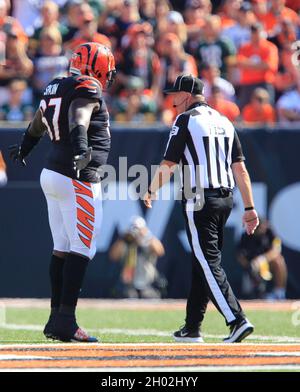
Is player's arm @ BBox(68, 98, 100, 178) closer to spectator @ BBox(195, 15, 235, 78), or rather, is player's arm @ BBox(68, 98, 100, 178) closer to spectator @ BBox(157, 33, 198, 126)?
spectator @ BBox(157, 33, 198, 126)

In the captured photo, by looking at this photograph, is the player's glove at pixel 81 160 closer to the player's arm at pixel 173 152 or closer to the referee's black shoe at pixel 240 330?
the player's arm at pixel 173 152

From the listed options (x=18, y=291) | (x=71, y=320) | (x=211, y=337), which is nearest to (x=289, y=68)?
(x=18, y=291)

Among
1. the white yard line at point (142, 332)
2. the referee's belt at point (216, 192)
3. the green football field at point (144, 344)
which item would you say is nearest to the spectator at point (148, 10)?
the green football field at point (144, 344)

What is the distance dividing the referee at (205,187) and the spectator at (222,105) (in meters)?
5.46

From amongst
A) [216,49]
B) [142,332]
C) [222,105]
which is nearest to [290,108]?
[222,105]

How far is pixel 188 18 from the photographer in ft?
46.8

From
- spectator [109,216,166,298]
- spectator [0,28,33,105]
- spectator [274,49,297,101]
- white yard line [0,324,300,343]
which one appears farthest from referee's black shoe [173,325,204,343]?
spectator [274,49,297,101]

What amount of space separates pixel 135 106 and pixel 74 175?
238 inches

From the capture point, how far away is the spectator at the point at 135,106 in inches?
496

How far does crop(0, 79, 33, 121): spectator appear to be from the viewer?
41.0 ft

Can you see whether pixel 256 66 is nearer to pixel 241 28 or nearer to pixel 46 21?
pixel 241 28

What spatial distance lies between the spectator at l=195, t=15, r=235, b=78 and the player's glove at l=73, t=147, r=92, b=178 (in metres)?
7.20

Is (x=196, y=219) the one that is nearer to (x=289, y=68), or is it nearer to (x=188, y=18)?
(x=289, y=68)

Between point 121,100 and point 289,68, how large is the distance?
93.8 inches
